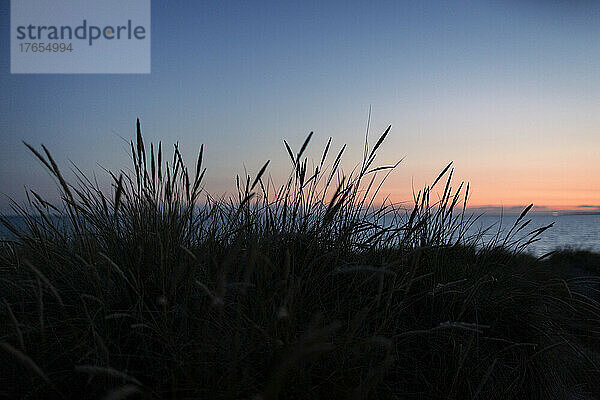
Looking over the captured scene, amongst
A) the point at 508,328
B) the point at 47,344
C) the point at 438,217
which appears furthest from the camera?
the point at 438,217

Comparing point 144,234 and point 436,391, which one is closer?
point 436,391

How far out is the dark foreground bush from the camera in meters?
1.15

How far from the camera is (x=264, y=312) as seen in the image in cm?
134

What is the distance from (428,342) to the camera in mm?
1838

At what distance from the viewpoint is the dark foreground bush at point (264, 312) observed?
45.3 inches

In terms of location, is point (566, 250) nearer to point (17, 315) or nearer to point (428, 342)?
point (428, 342)

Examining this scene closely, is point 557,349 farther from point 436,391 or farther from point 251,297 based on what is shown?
point 251,297

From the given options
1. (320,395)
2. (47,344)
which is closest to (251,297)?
(320,395)

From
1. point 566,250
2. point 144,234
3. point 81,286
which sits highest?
point 144,234

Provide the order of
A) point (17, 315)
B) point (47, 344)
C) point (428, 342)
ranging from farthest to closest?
point (428, 342) → point (17, 315) → point (47, 344)

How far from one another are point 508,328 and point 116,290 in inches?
75.4

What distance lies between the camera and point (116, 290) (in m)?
1.70

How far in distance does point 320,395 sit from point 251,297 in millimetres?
509

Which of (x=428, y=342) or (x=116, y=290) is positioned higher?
(x=116, y=290)
